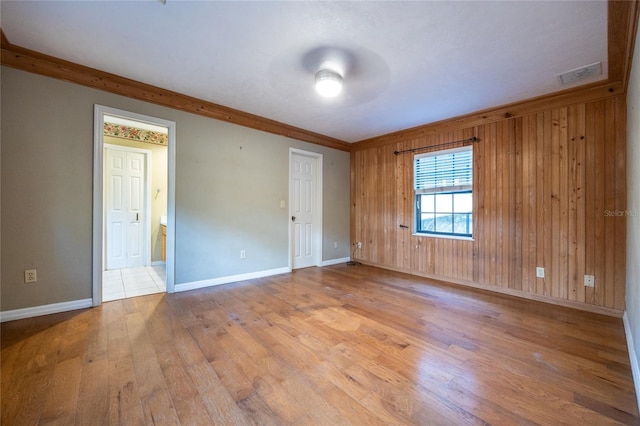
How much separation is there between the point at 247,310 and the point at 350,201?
11.1 ft

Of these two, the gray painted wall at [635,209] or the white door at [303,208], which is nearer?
the gray painted wall at [635,209]

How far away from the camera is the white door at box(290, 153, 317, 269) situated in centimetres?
470

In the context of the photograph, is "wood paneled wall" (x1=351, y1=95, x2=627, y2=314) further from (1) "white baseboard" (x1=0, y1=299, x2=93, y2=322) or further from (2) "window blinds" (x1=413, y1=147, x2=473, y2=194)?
(1) "white baseboard" (x1=0, y1=299, x2=93, y2=322)

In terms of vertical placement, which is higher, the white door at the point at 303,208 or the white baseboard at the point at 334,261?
the white door at the point at 303,208

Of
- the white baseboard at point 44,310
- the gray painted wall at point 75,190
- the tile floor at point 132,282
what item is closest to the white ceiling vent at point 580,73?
the gray painted wall at point 75,190

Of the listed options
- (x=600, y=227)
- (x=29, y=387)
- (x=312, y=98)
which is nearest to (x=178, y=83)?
(x=312, y=98)

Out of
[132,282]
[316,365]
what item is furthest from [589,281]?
[132,282]

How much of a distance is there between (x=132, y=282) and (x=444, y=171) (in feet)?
16.6

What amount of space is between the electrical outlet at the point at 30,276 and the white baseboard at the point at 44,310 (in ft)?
0.87

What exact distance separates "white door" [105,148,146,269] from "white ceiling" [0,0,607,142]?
242 centimetres

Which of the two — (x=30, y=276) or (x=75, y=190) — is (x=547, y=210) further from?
(x=30, y=276)

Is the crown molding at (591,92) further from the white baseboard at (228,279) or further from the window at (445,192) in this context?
the white baseboard at (228,279)

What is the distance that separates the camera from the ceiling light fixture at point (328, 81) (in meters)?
2.50

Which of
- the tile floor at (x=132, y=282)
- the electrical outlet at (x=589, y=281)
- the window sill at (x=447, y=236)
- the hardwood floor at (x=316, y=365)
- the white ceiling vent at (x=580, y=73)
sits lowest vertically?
the hardwood floor at (x=316, y=365)
